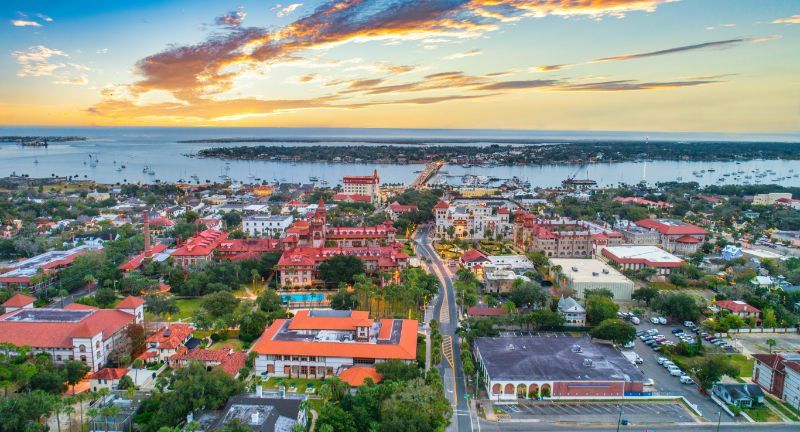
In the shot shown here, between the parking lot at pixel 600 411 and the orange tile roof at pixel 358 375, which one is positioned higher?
the orange tile roof at pixel 358 375

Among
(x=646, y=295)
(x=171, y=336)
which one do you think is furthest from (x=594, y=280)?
(x=171, y=336)

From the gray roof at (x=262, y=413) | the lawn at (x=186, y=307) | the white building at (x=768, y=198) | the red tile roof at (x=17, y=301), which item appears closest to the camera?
the gray roof at (x=262, y=413)

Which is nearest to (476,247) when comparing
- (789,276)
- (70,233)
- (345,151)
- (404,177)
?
(789,276)

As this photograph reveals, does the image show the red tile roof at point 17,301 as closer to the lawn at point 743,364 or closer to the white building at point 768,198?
the lawn at point 743,364

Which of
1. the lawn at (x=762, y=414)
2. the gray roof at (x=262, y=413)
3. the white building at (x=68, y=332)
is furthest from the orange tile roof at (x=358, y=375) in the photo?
the lawn at (x=762, y=414)

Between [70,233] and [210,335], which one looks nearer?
[210,335]

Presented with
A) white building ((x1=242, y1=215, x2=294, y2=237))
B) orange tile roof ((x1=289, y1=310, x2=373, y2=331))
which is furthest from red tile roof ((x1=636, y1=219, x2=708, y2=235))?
white building ((x1=242, y1=215, x2=294, y2=237))

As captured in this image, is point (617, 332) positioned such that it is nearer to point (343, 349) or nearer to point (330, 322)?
point (343, 349)

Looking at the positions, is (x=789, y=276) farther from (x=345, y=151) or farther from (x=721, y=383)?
(x=345, y=151)
